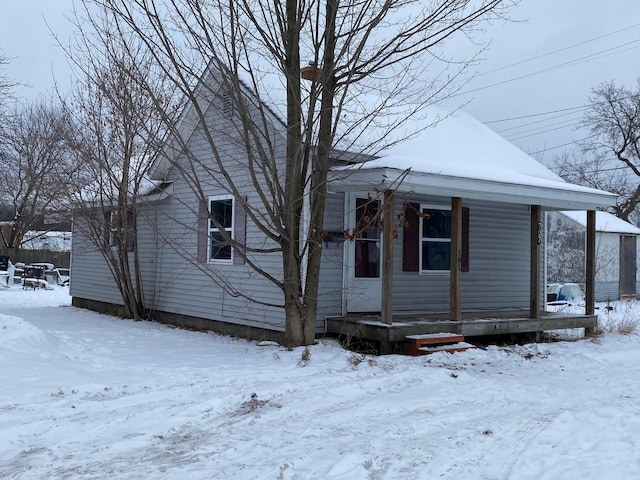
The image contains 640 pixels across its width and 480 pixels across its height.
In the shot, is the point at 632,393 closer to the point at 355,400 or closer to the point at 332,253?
the point at 355,400

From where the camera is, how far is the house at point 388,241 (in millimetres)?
9648

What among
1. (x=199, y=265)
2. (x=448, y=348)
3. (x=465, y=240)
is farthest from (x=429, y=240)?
(x=199, y=265)

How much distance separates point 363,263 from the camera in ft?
36.2

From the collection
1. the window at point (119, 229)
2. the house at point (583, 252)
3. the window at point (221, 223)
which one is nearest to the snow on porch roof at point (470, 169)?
the window at point (221, 223)

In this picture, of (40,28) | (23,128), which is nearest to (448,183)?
(40,28)

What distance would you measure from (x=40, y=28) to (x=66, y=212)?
595 cm

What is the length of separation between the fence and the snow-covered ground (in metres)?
25.0

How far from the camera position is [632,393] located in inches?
283

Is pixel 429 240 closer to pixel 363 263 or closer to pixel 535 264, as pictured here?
pixel 363 263

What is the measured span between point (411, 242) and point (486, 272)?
227 centimetres

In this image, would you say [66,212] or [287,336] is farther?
[66,212]

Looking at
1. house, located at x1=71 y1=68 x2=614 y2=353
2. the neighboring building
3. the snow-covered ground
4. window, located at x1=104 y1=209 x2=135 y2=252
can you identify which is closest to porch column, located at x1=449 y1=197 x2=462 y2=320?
house, located at x1=71 y1=68 x2=614 y2=353

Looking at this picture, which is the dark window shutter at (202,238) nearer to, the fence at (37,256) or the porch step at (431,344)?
the porch step at (431,344)

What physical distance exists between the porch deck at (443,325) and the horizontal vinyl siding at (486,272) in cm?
60
